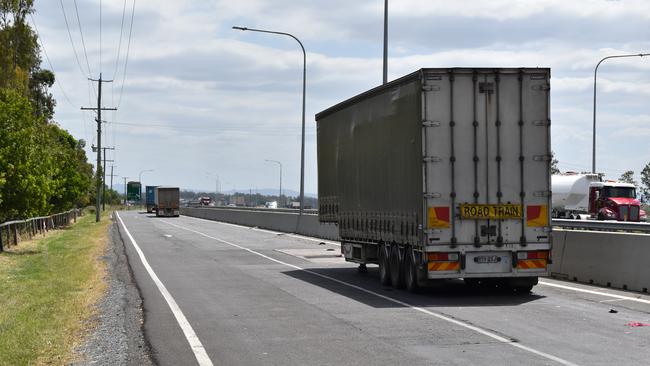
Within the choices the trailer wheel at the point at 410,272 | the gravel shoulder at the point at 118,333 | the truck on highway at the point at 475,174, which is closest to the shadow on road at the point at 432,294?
the trailer wheel at the point at 410,272

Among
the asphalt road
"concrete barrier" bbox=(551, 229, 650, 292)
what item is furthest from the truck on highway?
"concrete barrier" bbox=(551, 229, 650, 292)

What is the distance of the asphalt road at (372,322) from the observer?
372 inches

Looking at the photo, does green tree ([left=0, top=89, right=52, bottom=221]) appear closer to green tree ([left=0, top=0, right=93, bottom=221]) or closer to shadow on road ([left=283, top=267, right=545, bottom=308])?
green tree ([left=0, top=0, right=93, bottom=221])

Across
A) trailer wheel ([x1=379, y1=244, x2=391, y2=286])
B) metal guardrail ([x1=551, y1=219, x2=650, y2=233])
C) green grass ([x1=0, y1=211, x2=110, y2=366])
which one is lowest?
green grass ([x1=0, y1=211, x2=110, y2=366])

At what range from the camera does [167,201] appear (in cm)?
8744

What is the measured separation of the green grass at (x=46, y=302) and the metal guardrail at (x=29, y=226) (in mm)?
2562

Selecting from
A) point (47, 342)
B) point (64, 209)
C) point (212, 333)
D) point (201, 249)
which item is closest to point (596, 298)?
point (212, 333)

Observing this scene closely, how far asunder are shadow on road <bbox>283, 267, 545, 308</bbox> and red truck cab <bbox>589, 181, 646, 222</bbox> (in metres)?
28.2

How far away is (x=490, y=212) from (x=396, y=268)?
259 cm

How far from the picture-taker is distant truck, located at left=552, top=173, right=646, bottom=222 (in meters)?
44.1

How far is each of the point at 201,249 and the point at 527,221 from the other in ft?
58.3

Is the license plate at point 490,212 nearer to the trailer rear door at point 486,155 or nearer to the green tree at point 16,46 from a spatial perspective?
the trailer rear door at point 486,155

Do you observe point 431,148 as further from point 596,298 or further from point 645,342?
point 645,342

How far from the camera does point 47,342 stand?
10531 mm
